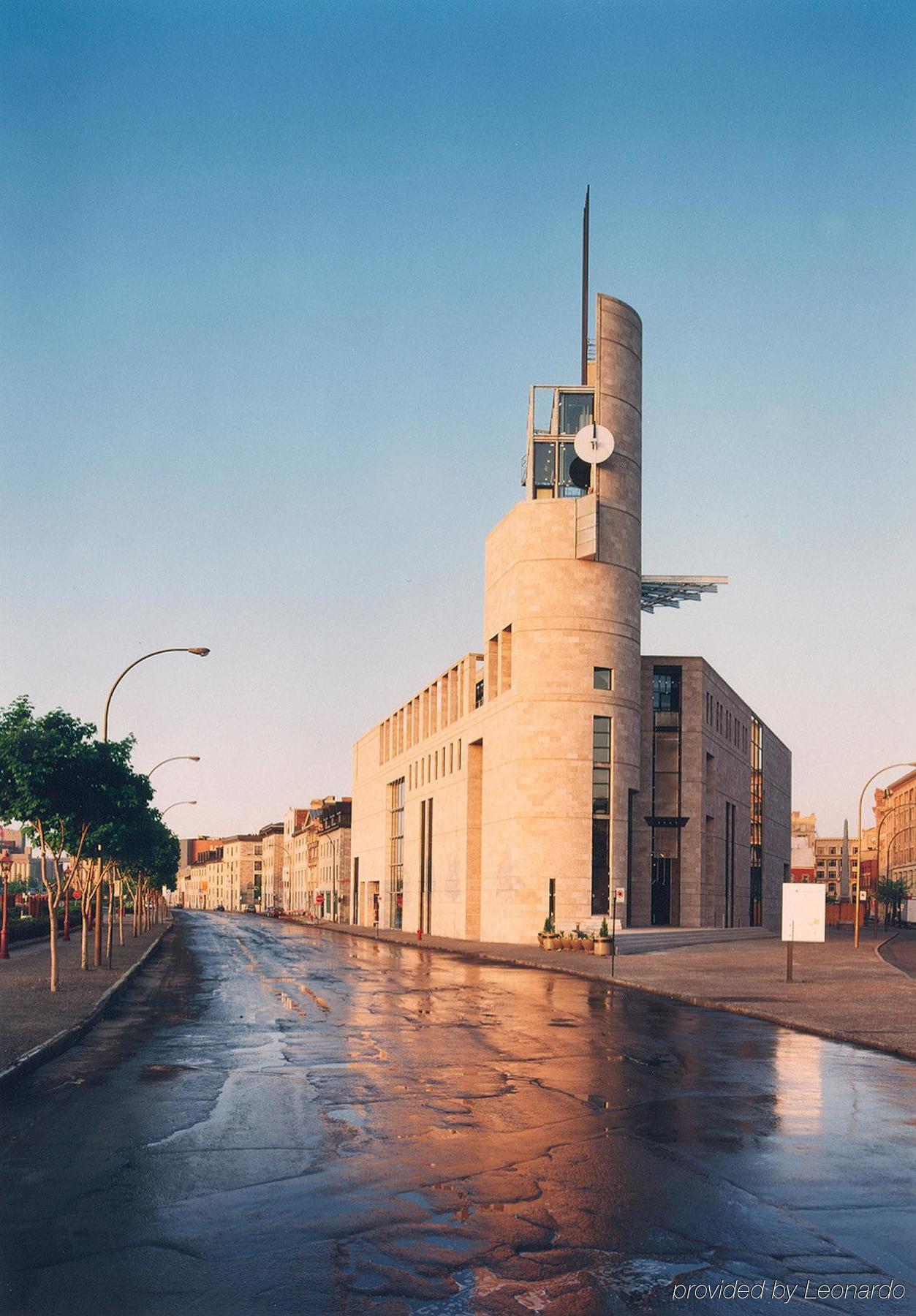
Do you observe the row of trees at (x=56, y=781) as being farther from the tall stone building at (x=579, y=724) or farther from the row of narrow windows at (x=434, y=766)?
the row of narrow windows at (x=434, y=766)

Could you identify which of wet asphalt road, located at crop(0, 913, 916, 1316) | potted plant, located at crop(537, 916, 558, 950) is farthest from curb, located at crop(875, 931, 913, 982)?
wet asphalt road, located at crop(0, 913, 916, 1316)

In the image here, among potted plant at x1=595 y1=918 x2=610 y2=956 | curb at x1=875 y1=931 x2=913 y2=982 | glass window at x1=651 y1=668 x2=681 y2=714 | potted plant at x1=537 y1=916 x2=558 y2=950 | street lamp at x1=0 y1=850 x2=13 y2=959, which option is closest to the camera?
curb at x1=875 y1=931 x2=913 y2=982

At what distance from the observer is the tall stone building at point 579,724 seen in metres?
58.0

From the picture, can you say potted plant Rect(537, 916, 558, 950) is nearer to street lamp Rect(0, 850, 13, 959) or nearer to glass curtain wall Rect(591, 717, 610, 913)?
glass curtain wall Rect(591, 717, 610, 913)

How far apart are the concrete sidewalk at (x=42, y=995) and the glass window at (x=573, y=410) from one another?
33015 mm

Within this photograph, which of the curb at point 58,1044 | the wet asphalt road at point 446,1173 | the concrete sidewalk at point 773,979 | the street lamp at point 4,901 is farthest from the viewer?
the street lamp at point 4,901

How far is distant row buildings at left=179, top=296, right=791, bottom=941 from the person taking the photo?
58.0 m

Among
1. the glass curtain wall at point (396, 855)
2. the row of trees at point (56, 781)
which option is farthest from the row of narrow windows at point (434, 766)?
the row of trees at point (56, 781)

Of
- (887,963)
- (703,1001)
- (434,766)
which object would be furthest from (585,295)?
(703,1001)

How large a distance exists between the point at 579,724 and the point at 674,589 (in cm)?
1292

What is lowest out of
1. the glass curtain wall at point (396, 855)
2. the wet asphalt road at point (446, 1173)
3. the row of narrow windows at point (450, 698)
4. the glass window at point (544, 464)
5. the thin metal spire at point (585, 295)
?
the glass curtain wall at point (396, 855)

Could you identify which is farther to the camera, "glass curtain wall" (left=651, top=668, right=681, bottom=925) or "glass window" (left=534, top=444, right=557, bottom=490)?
"glass curtain wall" (left=651, top=668, right=681, bottom=925)

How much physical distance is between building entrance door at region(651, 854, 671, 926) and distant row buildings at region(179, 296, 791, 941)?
0.31ft

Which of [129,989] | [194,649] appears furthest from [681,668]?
[129,989]
